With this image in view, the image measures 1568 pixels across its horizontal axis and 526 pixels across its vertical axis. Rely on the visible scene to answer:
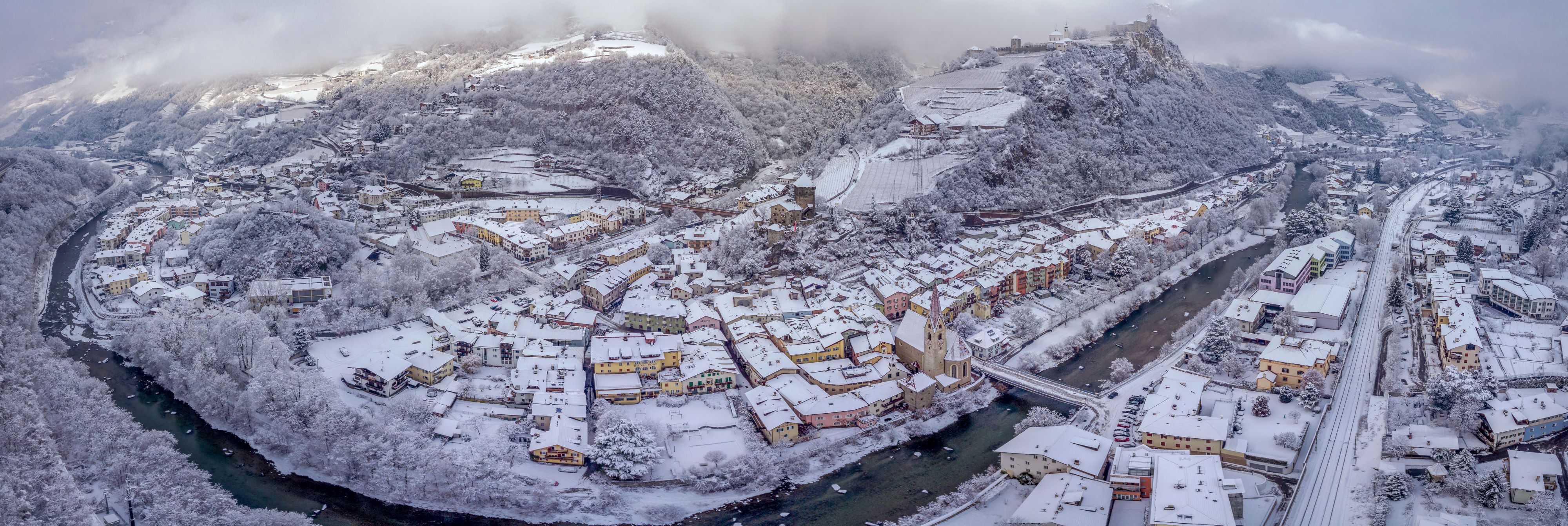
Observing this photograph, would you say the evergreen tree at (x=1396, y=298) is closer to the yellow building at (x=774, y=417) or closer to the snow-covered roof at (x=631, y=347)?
the yellow building at (x=774, y=417)

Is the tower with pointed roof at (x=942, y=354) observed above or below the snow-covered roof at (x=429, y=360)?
below

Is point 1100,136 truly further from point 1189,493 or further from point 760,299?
point 1189,493

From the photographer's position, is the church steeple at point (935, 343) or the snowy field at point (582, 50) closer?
the church steeple at point (935, 343)

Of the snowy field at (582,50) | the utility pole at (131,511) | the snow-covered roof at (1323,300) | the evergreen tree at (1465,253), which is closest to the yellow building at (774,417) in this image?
the utility pole at (131,511)

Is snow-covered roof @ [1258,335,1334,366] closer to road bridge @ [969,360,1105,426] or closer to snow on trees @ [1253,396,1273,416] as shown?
snow on trees @ [1253,396,1273,416]

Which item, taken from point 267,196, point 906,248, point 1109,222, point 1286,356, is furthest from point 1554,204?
point 267,196

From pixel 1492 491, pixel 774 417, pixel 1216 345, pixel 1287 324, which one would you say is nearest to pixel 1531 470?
pixel 1492 491

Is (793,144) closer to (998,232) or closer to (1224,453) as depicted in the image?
(998,232)
